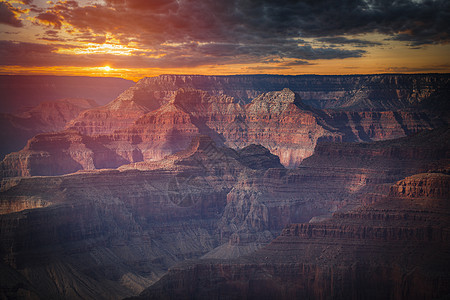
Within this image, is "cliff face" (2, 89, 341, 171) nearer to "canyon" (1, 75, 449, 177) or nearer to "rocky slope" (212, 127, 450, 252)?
"canyon" (1, 75, 449, 177)

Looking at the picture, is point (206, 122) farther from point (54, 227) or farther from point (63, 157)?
point (54, 227)

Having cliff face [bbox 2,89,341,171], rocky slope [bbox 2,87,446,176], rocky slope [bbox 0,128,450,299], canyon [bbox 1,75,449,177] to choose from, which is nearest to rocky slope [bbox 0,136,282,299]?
rocky slope [bbox 0,128,450,299]

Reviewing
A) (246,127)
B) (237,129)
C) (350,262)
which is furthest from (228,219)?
(246,127)

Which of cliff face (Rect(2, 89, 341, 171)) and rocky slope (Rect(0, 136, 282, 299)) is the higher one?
cliff face (Rect(2, 89, 341, 171))

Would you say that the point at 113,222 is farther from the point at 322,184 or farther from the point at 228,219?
the point at 322,184

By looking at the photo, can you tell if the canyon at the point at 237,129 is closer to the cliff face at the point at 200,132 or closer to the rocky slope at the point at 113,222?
the cliff face at the point at 200,132

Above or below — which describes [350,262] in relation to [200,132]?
below
